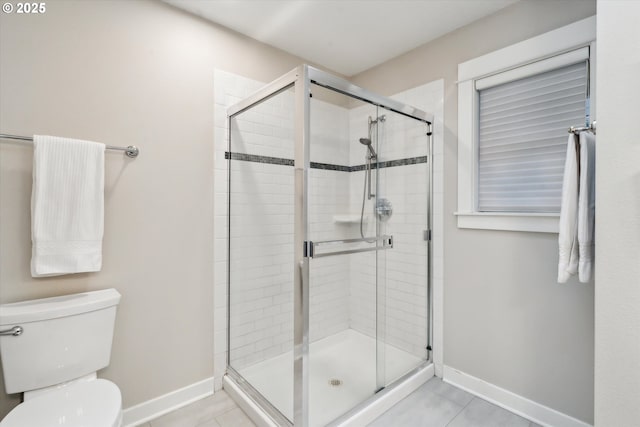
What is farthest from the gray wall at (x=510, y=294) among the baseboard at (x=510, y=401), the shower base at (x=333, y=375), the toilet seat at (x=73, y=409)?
the toilet seat at (x=73, y=409)

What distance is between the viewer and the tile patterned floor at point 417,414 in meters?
1.75

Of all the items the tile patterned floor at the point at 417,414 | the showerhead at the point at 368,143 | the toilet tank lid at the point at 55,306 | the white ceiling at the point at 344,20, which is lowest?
the tile patterned floor at the point at 417,414

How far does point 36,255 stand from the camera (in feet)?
4.60

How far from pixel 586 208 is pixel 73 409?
2.30 m

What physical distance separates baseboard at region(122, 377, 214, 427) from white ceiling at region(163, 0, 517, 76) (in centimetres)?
239

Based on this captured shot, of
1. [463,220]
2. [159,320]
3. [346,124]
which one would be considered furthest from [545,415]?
[159,320]

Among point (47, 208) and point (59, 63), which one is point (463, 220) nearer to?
point (47, 208)

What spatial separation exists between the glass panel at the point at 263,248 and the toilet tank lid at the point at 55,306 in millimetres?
733

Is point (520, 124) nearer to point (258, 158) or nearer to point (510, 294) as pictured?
point (510, 294)

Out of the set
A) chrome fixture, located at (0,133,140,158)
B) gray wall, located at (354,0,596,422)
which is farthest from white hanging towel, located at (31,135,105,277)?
gray wall, located at (354,0,596,422)

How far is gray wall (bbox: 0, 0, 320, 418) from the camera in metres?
1.44

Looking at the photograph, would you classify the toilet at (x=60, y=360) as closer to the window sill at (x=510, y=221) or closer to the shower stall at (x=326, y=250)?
the shower stall at (x=326, y=250)

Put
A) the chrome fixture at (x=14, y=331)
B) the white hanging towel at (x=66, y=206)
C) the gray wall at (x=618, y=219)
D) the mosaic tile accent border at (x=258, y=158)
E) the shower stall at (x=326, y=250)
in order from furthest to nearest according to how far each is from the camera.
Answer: the mosaic tile accent border at (x=258, y=158)
the shower stall at (x=326, y=250)
the white hanging towel at (x=66, y=206)
the chrome fixture at (x=14, y=331)
the gray wall at (x=618, y=219)

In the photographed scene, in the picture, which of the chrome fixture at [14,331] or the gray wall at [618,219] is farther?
the chrome fixture at [14,331]
